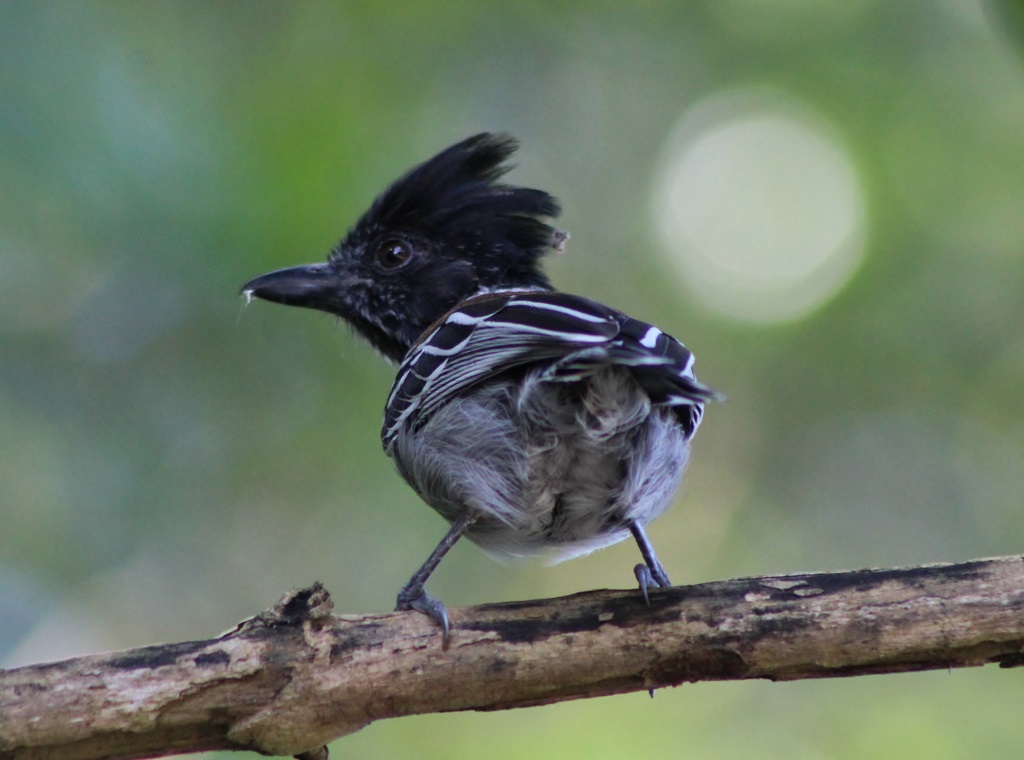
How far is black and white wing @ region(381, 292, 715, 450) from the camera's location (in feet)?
9.98

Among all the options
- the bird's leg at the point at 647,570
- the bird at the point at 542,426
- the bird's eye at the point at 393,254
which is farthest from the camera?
the bird's eye at the point at 393,254

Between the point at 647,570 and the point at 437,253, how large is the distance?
2.16 m

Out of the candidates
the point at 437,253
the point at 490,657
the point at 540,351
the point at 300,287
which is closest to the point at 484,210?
the point at 437,253

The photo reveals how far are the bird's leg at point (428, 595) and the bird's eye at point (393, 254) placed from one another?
66.2 inches

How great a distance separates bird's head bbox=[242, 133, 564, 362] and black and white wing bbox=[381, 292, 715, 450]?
87 cm

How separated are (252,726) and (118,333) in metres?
3.28

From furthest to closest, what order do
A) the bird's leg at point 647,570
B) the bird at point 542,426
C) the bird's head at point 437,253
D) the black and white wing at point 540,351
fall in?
the bird's head at point 437,253, the bird's leg at point 647,570, the bird at point 542,426, the black and white wing at point 540,351

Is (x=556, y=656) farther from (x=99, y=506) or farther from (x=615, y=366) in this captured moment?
(x=99, y=506)

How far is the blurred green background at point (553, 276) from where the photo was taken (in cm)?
534

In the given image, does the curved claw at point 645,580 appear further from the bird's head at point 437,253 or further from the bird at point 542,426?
the bird's head at point 437,253

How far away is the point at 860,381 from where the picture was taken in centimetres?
722

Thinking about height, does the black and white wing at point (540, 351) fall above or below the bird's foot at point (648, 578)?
above

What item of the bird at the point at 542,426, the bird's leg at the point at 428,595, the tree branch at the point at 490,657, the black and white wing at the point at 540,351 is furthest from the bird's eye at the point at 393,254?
the tree branch at the point at 490,657

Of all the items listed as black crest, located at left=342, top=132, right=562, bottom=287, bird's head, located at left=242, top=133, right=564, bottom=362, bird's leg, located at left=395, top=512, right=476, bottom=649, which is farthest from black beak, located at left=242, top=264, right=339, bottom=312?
bird's leg, located at left=395, top=512, right=476, bottom=649
